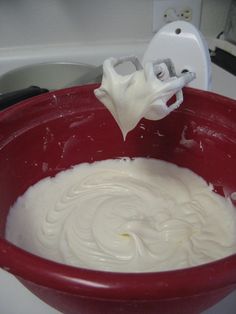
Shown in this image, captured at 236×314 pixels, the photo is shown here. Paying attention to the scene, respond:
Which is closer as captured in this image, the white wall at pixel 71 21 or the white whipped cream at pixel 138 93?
the white whipped cream at pixel 138 93

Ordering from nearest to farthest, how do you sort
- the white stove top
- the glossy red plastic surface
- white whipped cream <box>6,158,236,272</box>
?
the glossy red plastic surface, white whipped cream <box>6,158,236,272</box>, the white stove top

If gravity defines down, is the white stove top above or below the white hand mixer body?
below

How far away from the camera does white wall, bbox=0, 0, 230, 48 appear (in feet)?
3.24

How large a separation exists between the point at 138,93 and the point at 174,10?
57 cm

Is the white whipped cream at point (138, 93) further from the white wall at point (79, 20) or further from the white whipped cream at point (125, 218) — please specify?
the white wall at point (79, 20)

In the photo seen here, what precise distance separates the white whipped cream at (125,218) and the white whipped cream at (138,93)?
0.50 ft

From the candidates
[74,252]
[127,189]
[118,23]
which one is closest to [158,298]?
[74,252]

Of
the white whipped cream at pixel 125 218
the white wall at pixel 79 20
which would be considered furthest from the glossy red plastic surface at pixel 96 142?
the white wall at pixel 79 20

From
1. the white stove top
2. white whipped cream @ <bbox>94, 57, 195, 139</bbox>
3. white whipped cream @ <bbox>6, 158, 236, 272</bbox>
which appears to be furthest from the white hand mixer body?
the white stove top

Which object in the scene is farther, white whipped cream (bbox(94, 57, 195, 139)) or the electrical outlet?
the electrical outlet

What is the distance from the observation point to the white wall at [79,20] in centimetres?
99

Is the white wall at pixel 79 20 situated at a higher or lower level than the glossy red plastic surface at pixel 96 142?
higher

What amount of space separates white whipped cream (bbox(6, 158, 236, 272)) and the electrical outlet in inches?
19.0

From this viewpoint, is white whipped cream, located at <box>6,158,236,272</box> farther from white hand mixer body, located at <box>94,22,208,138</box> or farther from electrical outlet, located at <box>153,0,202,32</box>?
electrical outlet, located at <box>153,0,202,32</box>
